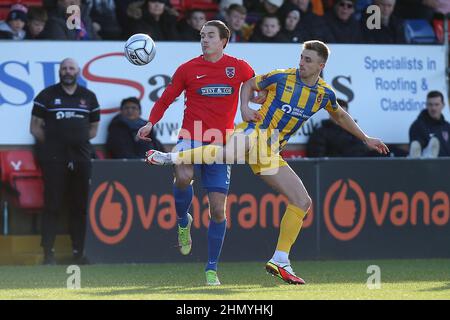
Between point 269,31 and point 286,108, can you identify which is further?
point 269,31

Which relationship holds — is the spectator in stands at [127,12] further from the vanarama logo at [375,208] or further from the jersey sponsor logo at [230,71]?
the jersey sponsor logo at [230,71]

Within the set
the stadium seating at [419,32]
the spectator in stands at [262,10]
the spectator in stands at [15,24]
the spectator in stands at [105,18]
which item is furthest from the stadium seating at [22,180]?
the stadium seating at [419,32]

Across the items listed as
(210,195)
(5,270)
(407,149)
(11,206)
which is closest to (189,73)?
(210,195)

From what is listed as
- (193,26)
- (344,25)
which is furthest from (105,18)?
(344,25)

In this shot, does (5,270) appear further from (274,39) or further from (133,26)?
(274,39)

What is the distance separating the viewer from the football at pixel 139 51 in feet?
35.6

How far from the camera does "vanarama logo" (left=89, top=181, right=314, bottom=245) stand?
13555 mm

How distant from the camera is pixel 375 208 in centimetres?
1423

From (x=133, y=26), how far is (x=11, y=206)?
9.05ft

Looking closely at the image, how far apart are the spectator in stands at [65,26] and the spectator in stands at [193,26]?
→ 1.15 m

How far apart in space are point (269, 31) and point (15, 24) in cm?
326

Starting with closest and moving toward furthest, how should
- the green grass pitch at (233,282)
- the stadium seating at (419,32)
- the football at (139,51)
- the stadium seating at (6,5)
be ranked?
the green grass pitch at (233,282) < the football at (139,51) < the stadium seating at (6,5) < the stadium seating at (419,32)

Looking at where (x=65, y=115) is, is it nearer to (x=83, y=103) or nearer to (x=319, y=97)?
(x=83, y=103)

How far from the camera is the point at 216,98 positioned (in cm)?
1054
